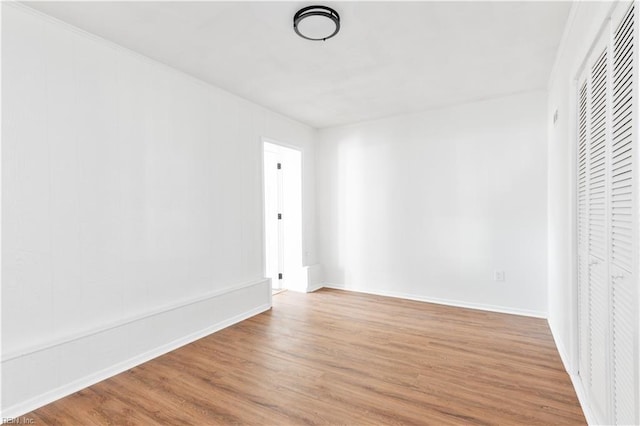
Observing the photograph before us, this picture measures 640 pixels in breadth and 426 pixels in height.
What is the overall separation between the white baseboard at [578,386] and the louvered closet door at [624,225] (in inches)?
19.2

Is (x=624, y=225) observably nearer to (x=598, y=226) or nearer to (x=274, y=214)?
(x=598, y=226)

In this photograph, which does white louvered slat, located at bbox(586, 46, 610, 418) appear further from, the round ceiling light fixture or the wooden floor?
the round ceiling light fixture

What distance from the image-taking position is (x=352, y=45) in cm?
254

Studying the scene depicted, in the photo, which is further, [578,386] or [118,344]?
[118,344]

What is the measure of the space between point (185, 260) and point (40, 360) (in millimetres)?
1236

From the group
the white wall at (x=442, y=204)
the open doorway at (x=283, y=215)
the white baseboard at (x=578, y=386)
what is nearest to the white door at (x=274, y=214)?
the open doorway at (x=283, y=215)

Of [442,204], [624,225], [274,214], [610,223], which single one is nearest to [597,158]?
[610,223]

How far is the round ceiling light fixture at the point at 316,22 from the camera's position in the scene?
2072mm

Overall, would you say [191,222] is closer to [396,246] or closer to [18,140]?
[18,140]

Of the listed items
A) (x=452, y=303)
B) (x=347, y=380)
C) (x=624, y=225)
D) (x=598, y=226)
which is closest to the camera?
(x=624, y=225)

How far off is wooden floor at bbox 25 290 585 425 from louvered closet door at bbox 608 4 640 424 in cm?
74

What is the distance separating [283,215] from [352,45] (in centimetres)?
304

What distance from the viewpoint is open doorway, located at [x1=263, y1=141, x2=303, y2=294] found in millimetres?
4941

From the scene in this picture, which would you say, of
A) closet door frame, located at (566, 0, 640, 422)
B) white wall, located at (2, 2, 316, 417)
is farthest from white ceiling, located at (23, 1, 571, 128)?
closet door frame, located at (566, 0, 640, 422)
